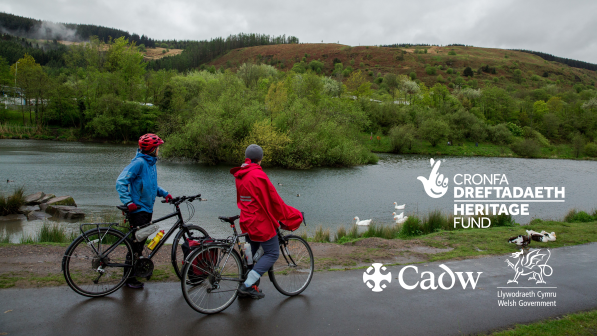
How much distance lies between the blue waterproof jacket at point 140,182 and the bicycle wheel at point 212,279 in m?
1.33

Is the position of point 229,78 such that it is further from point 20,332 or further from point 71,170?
point 20,332

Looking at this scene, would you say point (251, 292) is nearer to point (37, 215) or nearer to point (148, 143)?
point (148, 143)

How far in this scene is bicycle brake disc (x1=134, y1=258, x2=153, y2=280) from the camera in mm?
5539

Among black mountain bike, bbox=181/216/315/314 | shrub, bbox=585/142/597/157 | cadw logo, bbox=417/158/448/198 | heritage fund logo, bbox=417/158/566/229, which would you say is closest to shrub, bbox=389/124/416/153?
cadw logo, bbox=417/158/448/198

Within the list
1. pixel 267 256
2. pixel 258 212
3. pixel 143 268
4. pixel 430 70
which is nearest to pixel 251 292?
pixel 267 256

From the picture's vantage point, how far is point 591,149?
6950cm

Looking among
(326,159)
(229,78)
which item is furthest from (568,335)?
(229,78)

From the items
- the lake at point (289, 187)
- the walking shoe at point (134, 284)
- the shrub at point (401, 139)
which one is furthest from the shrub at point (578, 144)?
the walking shoe at point (134, 284)

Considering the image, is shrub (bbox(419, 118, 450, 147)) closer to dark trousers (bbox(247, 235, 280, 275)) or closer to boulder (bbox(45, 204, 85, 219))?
boulder (bbox(45, 204, 85, 219))

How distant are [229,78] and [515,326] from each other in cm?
5488

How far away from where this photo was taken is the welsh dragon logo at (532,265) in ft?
22.2

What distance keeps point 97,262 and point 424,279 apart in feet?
16.9

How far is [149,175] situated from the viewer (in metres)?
5.58

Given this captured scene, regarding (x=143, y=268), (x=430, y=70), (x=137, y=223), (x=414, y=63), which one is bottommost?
(x=143, y=268)
